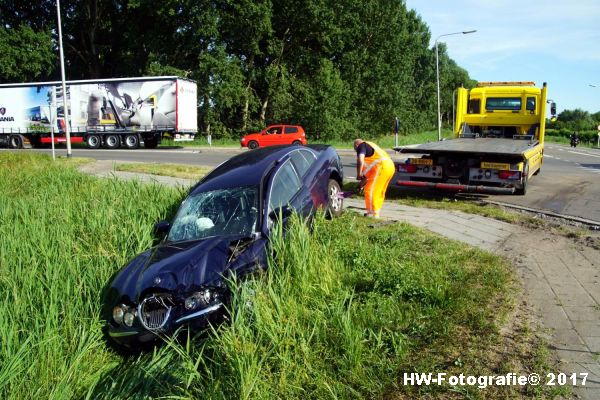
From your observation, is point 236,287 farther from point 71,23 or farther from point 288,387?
point 71,23

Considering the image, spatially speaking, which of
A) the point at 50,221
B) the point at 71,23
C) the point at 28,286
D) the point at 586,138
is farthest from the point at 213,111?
the point at 586,138

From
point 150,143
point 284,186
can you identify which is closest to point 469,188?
point 284,186

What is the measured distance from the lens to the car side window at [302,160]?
704cm

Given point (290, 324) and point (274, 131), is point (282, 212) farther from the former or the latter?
point (274, 131)

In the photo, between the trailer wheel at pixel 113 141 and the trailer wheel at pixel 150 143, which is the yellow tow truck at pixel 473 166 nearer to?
the trailer wheel at pixel 150 143

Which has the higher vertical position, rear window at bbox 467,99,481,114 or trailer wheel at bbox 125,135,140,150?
rear window at bbox 467,99,481,114

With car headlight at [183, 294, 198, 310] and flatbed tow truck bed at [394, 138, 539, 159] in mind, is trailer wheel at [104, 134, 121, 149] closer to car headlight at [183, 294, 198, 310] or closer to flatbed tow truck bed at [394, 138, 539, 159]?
flatbed tow truck bed at [394, 138, 539, 159]

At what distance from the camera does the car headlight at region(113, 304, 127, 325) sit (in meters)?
4.70

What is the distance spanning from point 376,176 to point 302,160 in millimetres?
1640

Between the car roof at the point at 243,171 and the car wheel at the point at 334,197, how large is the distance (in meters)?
1.07

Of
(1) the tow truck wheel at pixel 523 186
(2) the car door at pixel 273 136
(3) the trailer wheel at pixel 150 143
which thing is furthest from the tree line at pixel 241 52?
(1) the tow truck wheel at pixel 523 186

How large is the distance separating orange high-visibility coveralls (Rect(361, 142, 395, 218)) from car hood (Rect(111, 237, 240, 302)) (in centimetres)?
370

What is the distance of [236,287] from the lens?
4.24 meters

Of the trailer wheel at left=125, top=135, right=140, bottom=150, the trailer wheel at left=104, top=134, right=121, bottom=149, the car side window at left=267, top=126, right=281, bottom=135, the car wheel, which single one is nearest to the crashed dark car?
the car wheel
